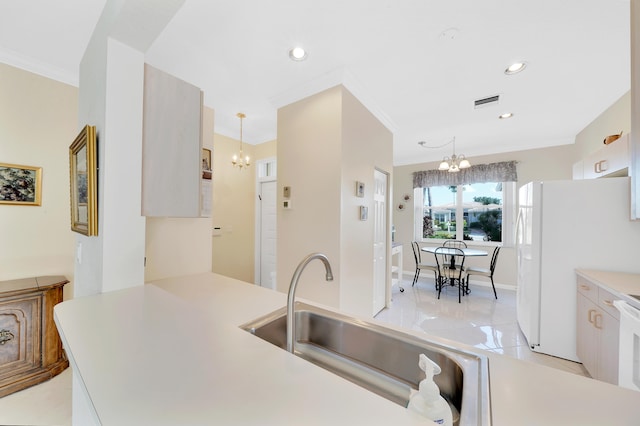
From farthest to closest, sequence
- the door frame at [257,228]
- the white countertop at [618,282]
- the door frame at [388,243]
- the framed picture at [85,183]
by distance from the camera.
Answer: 1. the door frame at [257,228]
2. the door frame at [388,243]
3. the white countertop at [618,282]
4. the framed picture at [85,183]

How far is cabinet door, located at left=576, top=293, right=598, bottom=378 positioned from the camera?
74.7 inches

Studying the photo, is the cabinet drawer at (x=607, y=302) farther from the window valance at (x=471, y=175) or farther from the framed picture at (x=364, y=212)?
the window valance at (x=471, y=175)

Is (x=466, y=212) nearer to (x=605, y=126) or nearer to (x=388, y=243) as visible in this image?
(x=605, y=126)

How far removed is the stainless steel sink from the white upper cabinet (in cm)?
81

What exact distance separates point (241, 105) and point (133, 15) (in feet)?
6.50

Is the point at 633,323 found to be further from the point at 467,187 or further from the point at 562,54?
the point at 467,187

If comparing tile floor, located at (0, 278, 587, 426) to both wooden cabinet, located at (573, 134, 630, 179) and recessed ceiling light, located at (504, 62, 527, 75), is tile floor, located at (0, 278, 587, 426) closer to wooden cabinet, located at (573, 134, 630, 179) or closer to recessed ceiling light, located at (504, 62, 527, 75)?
wooden cabinet, located at (573, 134, 630, 179)

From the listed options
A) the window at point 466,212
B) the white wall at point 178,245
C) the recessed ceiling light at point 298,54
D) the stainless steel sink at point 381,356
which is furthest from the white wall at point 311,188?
the window at point 466,212

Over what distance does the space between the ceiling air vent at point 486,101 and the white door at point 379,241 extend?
4.48ft

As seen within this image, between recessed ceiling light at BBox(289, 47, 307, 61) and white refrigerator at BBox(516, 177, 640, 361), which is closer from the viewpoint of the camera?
recessed ceiling light at BBox(289, 47, 307, 61)

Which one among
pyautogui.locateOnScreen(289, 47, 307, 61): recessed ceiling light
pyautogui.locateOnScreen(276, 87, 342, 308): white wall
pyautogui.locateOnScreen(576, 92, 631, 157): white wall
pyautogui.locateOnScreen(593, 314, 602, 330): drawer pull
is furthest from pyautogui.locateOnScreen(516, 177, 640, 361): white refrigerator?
pyautogui.locateOnScreen(289, 47, 307, 61): recessed ceiling light

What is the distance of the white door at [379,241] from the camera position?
321cm

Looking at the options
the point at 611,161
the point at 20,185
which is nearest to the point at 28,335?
the point at 20,185

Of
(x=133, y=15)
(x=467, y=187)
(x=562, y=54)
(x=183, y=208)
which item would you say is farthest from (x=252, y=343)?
(x=467, y=187)
